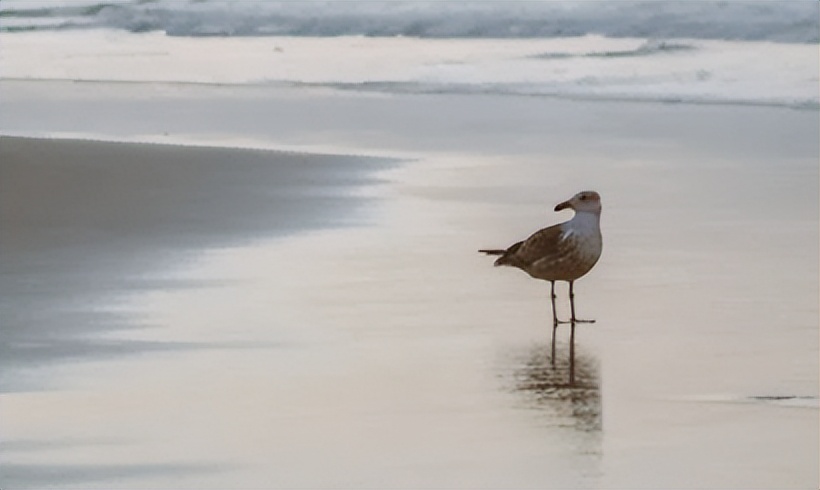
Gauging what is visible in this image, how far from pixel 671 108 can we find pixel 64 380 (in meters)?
8.70

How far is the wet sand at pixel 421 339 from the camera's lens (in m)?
4.73

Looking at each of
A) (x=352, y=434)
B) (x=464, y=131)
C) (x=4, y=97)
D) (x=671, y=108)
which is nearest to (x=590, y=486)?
(x=352, y=434)

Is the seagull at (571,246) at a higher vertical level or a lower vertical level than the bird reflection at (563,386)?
higher

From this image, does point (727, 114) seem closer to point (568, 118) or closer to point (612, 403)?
point (568, 118)

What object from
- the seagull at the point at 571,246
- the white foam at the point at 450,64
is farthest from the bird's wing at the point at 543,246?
the white foam at the point at 450,64

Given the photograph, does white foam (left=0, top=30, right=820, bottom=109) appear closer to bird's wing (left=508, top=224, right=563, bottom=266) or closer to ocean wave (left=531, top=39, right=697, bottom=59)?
ocean wave (left=531, top=39, right=697, bottom=59)

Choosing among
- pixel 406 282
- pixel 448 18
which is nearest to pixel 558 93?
pixel 448 18

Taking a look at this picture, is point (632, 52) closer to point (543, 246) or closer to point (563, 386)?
point (543, 246)

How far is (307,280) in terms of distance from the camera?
23.8 feet

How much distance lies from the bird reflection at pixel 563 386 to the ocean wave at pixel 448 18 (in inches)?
475

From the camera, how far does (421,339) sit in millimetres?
6148

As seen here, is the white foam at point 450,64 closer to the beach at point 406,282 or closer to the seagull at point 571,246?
the beach at point 406,282

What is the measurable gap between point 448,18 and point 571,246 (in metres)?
14.5

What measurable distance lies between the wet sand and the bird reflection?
0.04 feet
